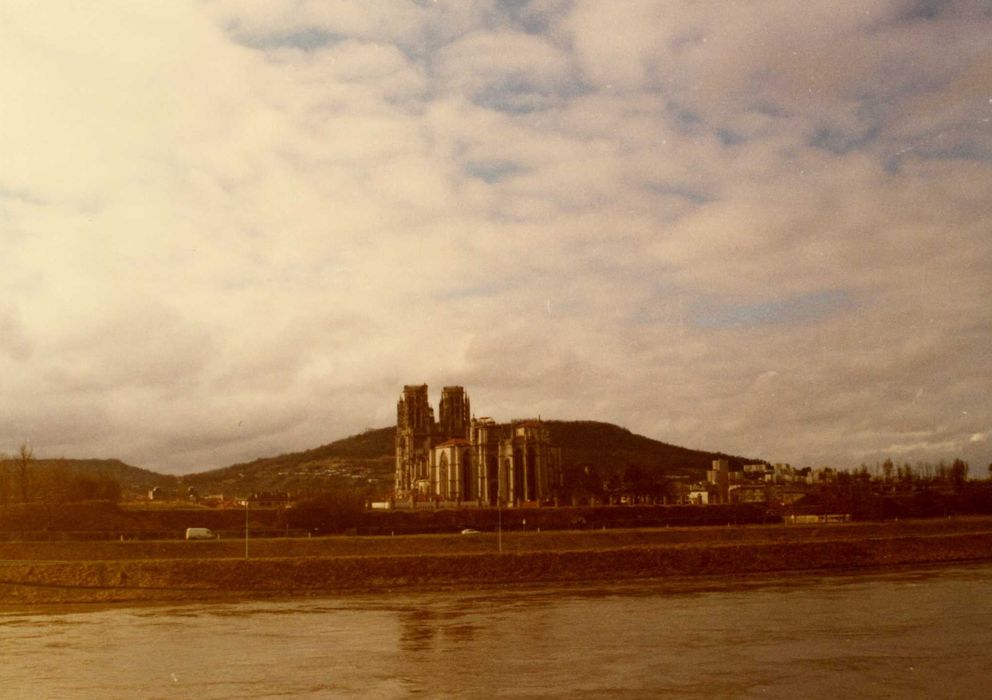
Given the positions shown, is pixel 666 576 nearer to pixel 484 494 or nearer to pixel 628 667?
pixel 628 667

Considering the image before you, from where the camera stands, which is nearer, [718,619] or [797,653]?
[797,653]

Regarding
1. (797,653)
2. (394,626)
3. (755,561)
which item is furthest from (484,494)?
(797,653)

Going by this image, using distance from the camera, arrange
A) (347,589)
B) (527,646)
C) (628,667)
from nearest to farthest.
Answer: (628,667)
(527,646)
(347,589)

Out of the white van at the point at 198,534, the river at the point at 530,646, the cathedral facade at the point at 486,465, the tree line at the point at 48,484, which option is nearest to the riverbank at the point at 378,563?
the white van at the point at 198,534

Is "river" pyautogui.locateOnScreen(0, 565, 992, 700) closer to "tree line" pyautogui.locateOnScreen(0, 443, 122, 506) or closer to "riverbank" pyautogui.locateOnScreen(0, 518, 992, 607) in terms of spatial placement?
"riverbank" pyautogui.locateOnScreen(0, 518, 992, 607)

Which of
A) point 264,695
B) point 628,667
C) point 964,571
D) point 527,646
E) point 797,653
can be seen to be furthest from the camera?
point 964,571

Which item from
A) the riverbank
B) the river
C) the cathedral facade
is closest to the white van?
the riverbank

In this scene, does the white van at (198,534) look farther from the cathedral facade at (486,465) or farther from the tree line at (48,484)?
the cathedral facade at (486,465)
